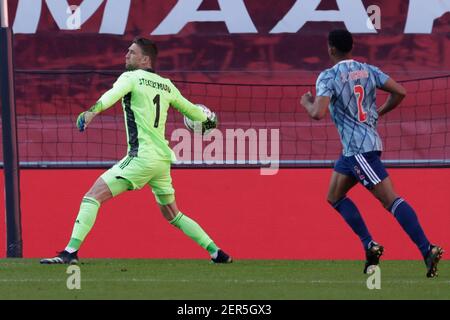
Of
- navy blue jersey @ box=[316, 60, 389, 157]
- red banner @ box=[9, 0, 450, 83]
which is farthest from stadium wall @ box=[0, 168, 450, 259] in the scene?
navy blue jersey @ box=[316, 60, 389, 157]

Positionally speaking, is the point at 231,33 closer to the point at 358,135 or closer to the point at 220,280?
the point at 358,135

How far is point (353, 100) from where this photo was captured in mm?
9609

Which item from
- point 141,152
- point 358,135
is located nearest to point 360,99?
point 358,135

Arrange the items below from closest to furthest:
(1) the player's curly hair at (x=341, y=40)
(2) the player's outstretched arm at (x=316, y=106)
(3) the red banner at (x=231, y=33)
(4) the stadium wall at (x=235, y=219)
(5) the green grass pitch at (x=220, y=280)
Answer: (5) the green grass pitch at (x=220, y=280), (2) the player's outstretched arm at (x=316, y=106), (1) the player's curly hair at (x=341, y=40), (4) the stadium wall at (x=235, y=219), (3) the red banner at (x=231, y=33)

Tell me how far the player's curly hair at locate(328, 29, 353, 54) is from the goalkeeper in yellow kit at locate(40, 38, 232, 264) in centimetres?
165

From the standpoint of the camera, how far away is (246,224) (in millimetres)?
13375

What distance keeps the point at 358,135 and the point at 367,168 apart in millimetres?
249

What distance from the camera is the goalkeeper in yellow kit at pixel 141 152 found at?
10492 mm

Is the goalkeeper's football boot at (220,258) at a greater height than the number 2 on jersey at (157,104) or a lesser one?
lesser

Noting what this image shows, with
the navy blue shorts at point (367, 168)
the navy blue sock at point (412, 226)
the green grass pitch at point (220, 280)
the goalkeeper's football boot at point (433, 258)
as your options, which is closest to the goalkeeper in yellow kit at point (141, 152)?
the green grass pitch at point (220, 280)

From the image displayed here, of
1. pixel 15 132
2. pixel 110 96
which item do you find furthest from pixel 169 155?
pixel 15 132

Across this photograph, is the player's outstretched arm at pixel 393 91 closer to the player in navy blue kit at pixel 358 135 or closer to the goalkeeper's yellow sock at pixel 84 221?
the player in navy blue kit at pixel 358 135

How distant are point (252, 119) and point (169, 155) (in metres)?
3.14
